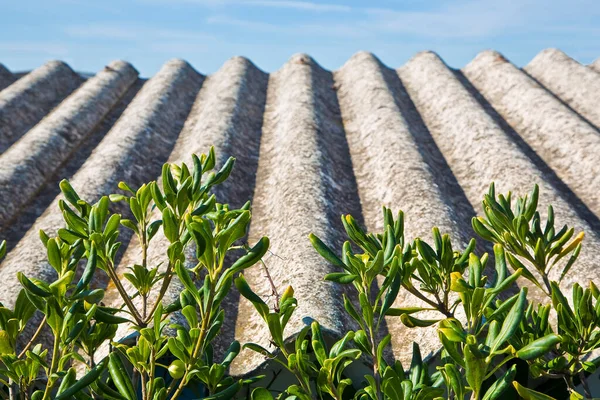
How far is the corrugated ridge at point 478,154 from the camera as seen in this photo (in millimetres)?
2869

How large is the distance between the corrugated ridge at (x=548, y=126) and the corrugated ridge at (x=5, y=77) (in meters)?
4.34

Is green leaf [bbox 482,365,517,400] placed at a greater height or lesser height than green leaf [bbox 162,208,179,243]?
lesser

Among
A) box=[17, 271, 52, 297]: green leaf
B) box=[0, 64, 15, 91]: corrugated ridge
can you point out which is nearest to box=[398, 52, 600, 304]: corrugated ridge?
box=[17, 271, 52, 297]: green leaf

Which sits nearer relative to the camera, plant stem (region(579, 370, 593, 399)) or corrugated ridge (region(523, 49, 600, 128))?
plant stem (region(579, 370, 593, 399))

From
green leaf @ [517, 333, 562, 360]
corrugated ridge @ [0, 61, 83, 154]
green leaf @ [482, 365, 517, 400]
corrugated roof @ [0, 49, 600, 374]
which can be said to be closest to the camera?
green leaf @ [517, 333, 562, 360]

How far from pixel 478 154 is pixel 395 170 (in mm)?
660

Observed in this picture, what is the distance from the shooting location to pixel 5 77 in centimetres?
611

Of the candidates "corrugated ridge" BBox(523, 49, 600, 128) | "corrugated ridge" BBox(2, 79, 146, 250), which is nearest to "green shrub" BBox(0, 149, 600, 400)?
"corrugated ridge" BBox(2, 79, 146, 250)

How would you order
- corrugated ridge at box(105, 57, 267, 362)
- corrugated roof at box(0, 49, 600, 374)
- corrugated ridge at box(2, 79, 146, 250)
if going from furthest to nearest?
corrugated ridge at box(2, 79, 146, 250)
corrugated roof at box(0, 49, 600, 374)
corrugated ridge at box(105, 57, 267, 362)

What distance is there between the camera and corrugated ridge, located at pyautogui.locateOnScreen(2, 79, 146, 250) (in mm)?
3110

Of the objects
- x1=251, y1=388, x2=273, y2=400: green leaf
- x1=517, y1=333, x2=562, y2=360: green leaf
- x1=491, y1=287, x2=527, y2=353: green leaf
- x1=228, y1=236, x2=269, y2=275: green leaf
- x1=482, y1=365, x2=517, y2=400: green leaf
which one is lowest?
x1=482, y1=365, x2=517, y2=400: green leaf

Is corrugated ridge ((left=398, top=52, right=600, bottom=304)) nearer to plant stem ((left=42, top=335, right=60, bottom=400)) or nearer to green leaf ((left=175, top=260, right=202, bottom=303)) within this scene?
green leaf ((left=175, top=260, right=202, bottom=303))

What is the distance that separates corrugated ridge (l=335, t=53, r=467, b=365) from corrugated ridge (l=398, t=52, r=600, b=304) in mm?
171

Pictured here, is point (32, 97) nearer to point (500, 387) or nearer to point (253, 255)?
point (253, 255)
